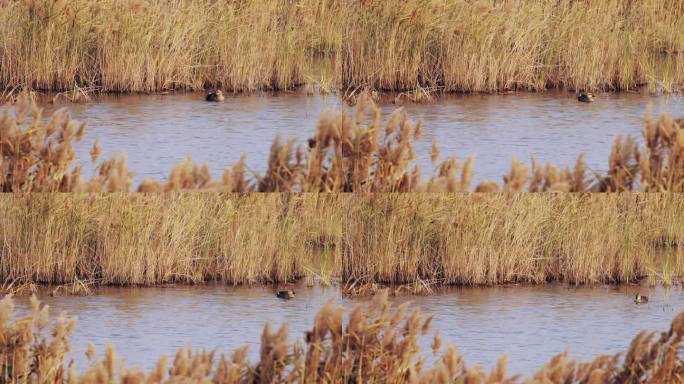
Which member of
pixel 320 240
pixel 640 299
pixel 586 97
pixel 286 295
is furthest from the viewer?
pixel 586 97

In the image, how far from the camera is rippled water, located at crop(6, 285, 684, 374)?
8.59 m

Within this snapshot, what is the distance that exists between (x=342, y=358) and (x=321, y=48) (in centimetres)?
715

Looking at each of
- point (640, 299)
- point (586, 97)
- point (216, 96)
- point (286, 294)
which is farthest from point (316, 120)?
point (586, 97)

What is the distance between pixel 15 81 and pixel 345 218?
14.8 feet

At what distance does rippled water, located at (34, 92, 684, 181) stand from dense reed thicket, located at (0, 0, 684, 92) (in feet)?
1.65

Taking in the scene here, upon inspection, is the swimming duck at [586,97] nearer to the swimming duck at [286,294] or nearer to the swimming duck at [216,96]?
the swimming duck at [216,96]

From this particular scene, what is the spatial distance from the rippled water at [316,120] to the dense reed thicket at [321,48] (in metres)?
0.50

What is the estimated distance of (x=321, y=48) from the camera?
1373 cm

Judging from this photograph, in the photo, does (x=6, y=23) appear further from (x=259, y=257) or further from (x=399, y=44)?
(x=259, y=257)

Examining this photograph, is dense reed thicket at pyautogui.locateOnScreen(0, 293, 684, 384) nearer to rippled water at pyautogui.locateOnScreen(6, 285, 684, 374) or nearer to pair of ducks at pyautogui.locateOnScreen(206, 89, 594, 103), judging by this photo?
rippled water at pyautogui.locateOnScreen(6, 285, 684, 374)

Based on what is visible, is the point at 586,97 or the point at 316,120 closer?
the point at 316,120

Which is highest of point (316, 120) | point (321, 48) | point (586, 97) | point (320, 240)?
point (321, 48)

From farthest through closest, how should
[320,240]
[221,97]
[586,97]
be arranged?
1. [586,97]
2. [221,97]
3. [320,240]

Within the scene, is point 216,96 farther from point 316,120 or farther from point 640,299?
point 640,299
